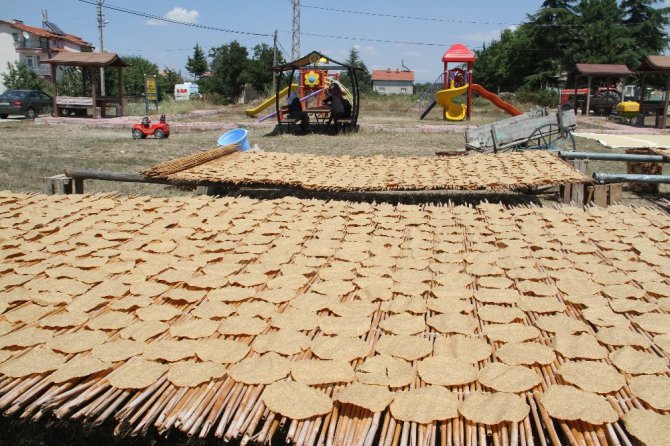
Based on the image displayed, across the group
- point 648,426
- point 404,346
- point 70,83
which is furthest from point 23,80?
point 648,426

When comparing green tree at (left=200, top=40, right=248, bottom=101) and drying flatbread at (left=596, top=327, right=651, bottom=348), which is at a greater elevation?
green tree at (left=200, top=40, right=248, bottom=101)

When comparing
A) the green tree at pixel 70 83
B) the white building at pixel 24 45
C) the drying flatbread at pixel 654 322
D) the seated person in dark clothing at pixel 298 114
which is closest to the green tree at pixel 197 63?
the white building at pixel 24 45

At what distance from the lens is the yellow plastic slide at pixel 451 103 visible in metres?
17.3

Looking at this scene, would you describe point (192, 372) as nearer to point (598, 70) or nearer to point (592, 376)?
point (592, 376)

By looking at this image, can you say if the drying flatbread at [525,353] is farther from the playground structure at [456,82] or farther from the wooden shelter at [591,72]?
the wooden shelter at [591,72]

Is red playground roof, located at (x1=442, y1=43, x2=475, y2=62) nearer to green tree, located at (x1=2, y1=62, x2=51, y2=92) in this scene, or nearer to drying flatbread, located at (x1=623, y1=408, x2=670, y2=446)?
drying flatbread, located at (x1=623, y1=408, x2=670, y2=446)

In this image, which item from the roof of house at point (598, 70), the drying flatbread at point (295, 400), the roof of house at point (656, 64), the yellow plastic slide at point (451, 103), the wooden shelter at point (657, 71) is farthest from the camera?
the roof of house at point (598, 70)

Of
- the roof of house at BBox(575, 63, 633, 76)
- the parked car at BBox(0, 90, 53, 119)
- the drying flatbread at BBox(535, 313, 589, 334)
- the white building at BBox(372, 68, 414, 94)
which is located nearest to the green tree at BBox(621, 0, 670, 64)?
the roof of house at BBox(575, 63, 633, 76)

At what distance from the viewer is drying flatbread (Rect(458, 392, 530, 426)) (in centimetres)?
144

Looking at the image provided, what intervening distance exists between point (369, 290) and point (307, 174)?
115 inches

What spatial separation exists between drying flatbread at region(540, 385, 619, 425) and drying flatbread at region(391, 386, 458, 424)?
0.26m

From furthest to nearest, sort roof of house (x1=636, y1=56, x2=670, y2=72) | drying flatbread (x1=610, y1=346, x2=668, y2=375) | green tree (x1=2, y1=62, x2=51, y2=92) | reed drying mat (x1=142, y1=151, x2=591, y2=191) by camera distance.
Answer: green tree (x1=2, y1=62, x2=51, y2=92) → roof of house (x1=636, y1=56, x2=670, y2=72) → reed drying mat (x1=142, y1=151, x2=591, y2=191) → drying flatbread (x1=610, y1=346, x2=668, y2=375)

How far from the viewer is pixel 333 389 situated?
1601mm

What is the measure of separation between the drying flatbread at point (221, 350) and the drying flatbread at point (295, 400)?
0.74ft
